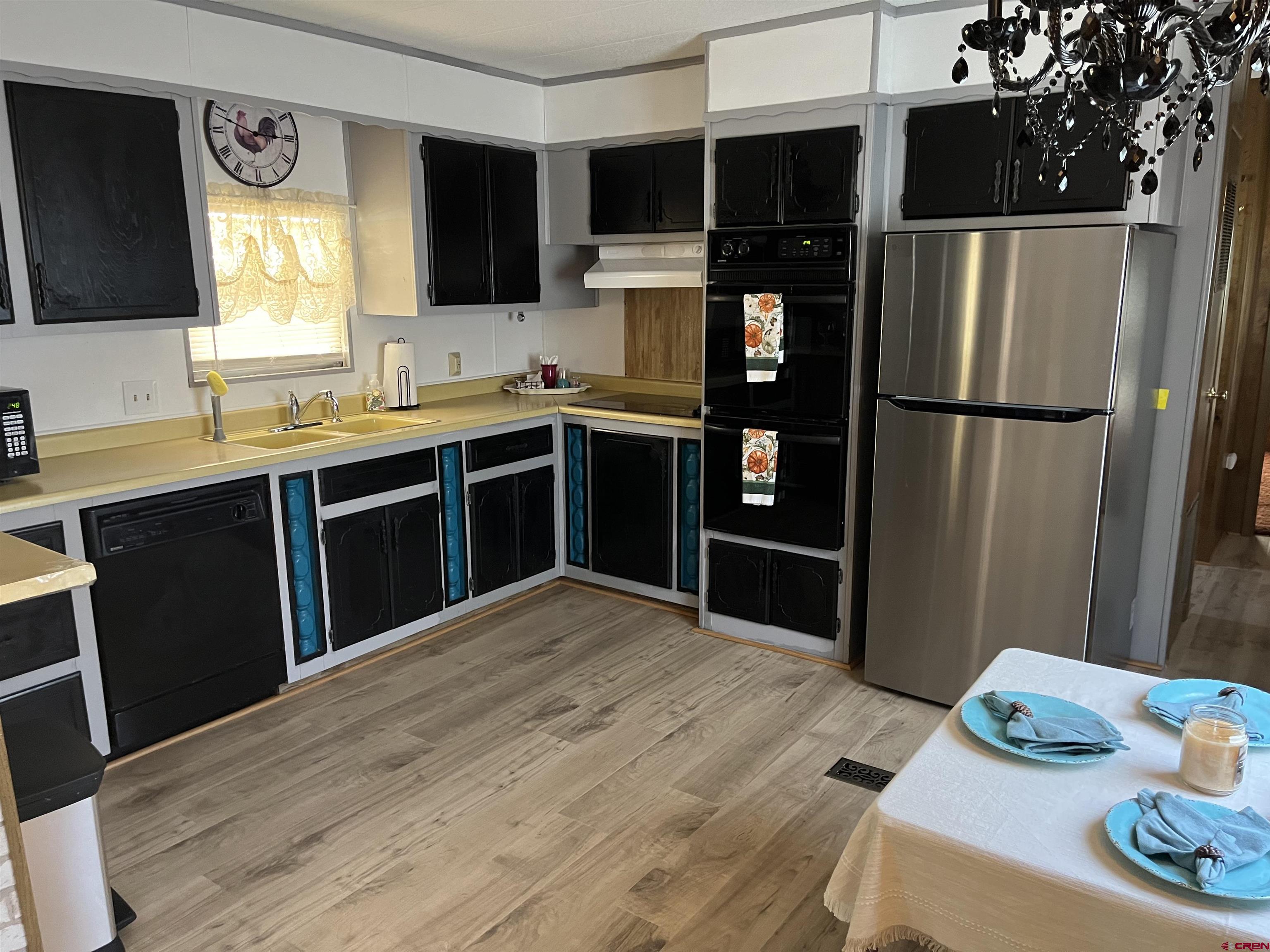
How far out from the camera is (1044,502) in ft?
10.0

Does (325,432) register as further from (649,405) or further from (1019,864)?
(1019,864)

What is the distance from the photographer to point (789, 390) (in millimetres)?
3646

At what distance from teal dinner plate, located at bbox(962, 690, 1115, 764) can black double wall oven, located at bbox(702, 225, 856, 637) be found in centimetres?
173

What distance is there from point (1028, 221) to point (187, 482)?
9.87 ft

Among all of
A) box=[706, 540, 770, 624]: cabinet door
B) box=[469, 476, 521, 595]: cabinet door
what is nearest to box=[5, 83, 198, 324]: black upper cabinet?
box=[469, 476, 521, 595]: cabinet door

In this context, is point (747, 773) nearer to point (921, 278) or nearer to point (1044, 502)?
point (1044, 502)

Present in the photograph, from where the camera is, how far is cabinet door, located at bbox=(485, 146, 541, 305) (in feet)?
14.5

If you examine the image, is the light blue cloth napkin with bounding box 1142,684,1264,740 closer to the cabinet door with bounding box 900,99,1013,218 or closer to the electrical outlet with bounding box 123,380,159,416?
the cabinet door with bounding box 900,99,1013,218

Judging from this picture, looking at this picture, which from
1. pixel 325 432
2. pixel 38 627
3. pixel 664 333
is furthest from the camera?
pixel 664 333

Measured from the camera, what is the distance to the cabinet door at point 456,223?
13.5 ft

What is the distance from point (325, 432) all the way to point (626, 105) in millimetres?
2069

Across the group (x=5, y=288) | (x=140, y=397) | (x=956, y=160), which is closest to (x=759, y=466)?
(x=956, y=160)

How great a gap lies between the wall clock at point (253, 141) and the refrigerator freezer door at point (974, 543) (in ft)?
8.77

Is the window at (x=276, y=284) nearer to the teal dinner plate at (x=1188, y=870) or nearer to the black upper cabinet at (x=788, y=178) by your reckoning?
the black upper cabinet at (x=788, y=178)
